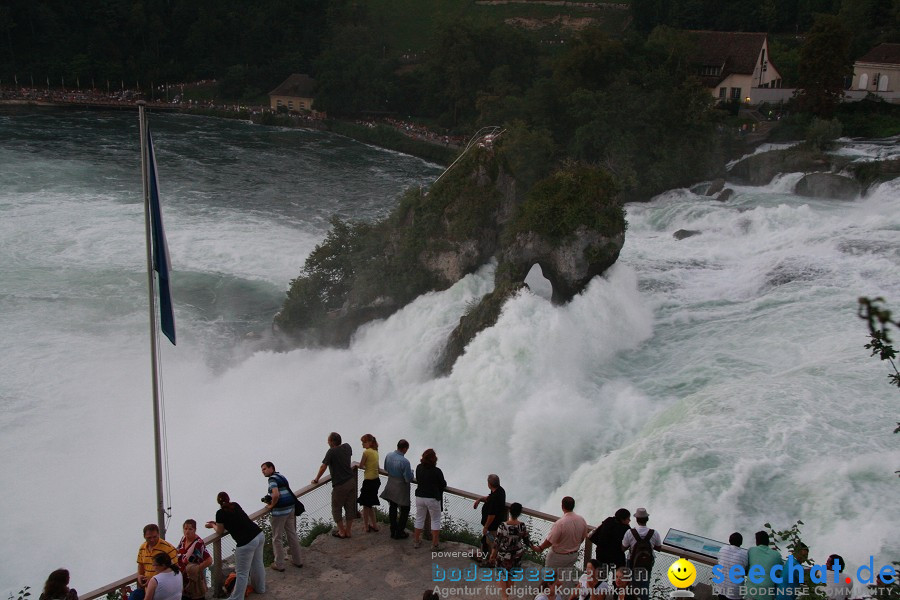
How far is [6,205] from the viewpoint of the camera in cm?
3978

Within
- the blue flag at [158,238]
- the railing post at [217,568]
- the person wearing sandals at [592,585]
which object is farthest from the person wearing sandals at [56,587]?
the person wearing sandals at [592,585]

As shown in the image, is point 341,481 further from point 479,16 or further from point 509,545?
point 479,16

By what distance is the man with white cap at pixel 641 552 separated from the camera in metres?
9.04

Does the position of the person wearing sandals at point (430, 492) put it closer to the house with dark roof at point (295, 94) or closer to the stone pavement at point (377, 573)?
the stone pavement at point (377, 573)

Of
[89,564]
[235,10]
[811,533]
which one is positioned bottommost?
[89,564]

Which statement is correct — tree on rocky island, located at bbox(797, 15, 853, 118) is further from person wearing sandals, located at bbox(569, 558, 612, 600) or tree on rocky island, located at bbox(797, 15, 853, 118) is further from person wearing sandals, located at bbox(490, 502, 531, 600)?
person wearing sandals, located at bbox(569, 558, 612, 600)

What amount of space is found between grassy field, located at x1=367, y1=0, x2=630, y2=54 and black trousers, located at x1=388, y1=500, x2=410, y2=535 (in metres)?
66.8

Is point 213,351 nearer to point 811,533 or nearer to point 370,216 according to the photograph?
point 370,216

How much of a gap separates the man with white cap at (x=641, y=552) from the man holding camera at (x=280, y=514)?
150 inches

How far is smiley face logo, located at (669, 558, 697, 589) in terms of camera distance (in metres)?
9.18

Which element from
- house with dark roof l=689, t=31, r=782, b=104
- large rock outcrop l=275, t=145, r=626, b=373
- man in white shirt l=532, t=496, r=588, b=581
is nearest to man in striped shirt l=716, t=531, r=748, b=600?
man in white shirt l=532, t=496, r=588, b=581

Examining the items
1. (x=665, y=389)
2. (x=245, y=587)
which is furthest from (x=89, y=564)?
(x=665, y=389)

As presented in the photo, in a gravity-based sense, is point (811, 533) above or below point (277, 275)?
below

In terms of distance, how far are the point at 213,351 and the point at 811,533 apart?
18766mm
